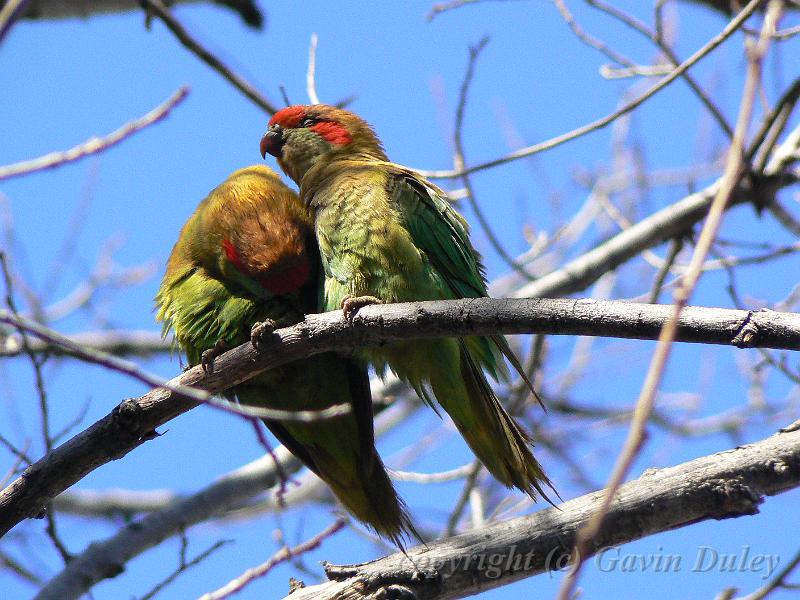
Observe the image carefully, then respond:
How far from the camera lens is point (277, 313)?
3.95 meters

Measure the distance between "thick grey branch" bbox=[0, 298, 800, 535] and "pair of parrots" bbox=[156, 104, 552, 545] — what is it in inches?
14.9

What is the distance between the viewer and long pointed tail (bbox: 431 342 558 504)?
12.1ft

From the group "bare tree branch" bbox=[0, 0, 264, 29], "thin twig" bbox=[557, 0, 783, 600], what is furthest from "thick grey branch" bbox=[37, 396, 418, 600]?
"bare tree branch" bbox=[0, 0, 264, 29]

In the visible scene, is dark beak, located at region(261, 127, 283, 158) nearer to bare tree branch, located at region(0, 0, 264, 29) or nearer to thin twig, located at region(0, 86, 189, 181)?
bare tree branch, located at region(0, 0, 264, 29)

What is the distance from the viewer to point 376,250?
12.7ft

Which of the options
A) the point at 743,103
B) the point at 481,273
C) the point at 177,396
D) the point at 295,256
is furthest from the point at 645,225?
the point at 743,103

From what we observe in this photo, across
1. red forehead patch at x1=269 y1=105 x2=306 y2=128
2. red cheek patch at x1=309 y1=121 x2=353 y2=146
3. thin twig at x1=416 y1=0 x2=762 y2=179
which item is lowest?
thin twig at x1=416 y1=0 x2=762 y2=179

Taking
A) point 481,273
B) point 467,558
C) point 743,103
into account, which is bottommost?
point 467,558

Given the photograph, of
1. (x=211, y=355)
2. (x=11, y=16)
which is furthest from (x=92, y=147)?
(x=211, y=355)

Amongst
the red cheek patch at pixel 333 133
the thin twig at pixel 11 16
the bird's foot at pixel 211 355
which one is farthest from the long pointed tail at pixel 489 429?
the thin twig at pixel 11 16

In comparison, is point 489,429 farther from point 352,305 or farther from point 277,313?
point 277,313

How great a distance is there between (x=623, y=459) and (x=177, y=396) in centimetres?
239

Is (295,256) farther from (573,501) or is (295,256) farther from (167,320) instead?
(573,501)

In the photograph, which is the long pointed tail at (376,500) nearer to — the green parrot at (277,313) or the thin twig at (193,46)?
the green parrot at (277,313)
